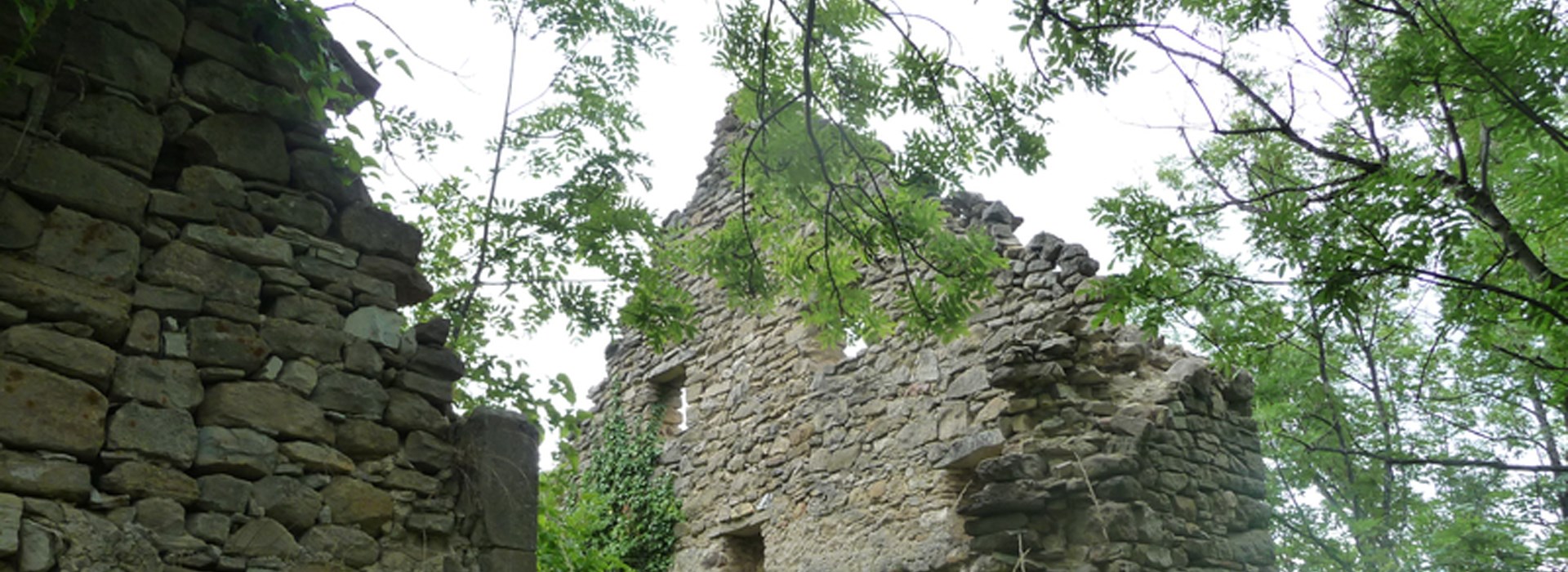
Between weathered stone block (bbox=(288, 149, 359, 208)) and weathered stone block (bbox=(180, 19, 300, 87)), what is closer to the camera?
weathered stone block (bbox=(180, 19, 300, 87))

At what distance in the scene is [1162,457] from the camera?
6.40 meters

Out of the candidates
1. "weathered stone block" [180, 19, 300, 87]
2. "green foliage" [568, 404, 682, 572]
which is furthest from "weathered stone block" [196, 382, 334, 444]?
"green foliage" [568, 404, 682, 572]

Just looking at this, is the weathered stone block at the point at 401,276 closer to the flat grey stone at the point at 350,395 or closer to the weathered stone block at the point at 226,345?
the flat grey stone at the point at 350,395

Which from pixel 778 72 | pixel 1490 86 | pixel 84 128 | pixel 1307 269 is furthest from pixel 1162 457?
pixel 84 128

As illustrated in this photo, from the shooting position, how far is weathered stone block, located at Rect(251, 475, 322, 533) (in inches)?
120

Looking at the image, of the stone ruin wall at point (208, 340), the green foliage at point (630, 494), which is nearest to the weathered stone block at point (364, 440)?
the stone ruin wall at point (208, 340)

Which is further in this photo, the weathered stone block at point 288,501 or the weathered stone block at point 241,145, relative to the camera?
the weathered stone block at point 241,145

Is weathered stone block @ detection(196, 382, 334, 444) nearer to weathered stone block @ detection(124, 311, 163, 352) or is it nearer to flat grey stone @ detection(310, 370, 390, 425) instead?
flat grey stone @ detection(310, 370, 390, 425)

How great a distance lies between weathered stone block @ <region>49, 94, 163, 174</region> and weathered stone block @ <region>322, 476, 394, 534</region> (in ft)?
3.54

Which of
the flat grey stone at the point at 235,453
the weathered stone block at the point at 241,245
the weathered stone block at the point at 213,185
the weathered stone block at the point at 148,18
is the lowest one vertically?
the flat grey stone at the point at 235,453

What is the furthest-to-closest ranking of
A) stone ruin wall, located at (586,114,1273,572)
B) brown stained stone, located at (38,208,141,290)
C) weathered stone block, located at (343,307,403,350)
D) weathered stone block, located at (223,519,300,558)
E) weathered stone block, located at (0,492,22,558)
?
stone ruin wall, located at (586,114,1273,572) < weathered stone block, located at (343,307,403,350) < weathered stone block, located at (223,519,300,558) < brown stained stone, located at (38,208,141,290) < weathered stone block, located at (0,492,22,558)

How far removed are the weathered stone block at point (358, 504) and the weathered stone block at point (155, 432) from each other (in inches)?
16.3

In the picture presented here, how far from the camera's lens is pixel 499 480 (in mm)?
3611

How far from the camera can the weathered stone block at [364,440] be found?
3.31 meters
